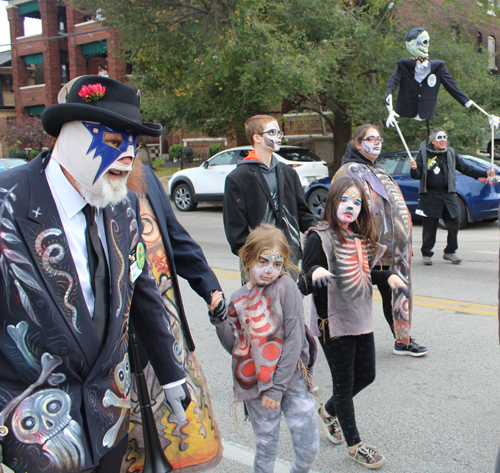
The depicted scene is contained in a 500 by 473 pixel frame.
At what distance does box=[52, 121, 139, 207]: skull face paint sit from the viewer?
1812 millimetres

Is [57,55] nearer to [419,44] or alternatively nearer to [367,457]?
[419,44]

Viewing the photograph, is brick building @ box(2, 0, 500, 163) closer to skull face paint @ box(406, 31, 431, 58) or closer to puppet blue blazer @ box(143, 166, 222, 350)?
skull face paint @ box(406, 31, 431, 58)

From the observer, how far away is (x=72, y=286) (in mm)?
1712

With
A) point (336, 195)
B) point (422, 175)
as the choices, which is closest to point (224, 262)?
point (422, 175)

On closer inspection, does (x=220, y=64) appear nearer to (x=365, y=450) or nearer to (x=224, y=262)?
(x=224, y=262)

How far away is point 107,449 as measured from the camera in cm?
178

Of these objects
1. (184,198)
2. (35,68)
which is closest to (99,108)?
(184,198)

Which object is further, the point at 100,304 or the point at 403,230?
the point at 403,230

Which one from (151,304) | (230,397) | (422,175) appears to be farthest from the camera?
(422,175)

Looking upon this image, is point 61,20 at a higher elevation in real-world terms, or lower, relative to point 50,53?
higher

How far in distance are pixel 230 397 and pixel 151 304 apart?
83.7 inches

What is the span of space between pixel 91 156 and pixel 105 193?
0.13 meters

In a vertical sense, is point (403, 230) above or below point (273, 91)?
below

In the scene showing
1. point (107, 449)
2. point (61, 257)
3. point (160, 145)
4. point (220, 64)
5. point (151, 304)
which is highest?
point (220, 64)
